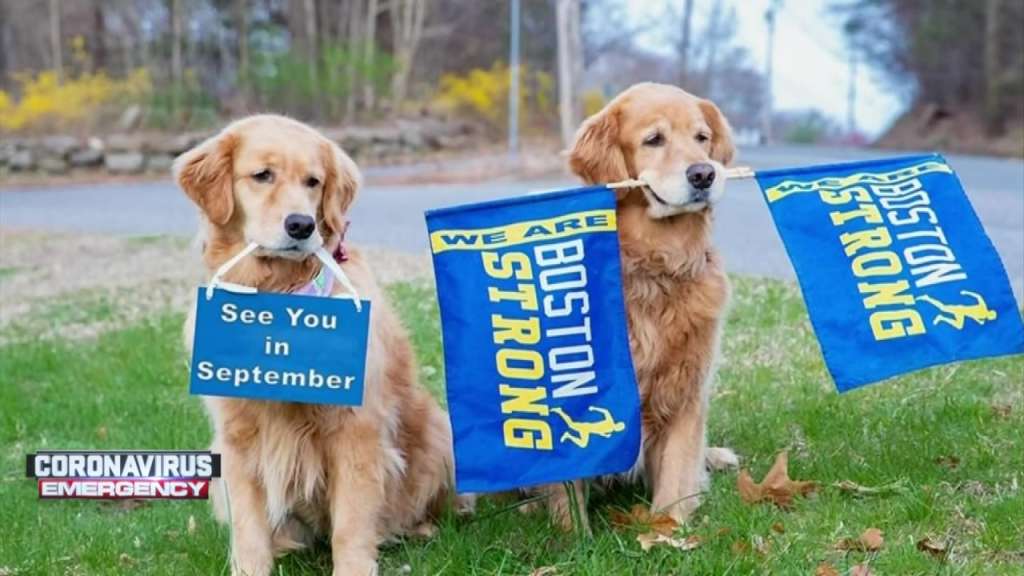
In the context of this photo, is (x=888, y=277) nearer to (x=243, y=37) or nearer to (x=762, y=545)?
(x=762, y=545)

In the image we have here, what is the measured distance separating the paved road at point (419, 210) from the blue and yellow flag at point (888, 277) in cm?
194

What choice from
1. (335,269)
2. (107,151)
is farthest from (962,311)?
(107,151)

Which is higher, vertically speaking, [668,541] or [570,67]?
[668,541]

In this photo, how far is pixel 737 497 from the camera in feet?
13.4

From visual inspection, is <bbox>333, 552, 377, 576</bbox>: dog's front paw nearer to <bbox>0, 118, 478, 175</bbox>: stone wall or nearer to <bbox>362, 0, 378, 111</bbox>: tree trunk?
<bbox>0, 118, 478, 175</bbox>: stone wall

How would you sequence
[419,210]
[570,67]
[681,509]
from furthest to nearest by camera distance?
[570,67] → [419,210] → [681,509]

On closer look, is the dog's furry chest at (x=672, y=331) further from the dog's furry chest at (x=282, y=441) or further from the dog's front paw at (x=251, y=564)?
the dog's front paw at (x=251, y=564)

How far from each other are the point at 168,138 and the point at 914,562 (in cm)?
2445

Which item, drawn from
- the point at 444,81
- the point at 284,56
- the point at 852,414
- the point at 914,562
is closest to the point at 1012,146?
the point at 444,81

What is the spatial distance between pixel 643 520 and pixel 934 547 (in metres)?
0.94

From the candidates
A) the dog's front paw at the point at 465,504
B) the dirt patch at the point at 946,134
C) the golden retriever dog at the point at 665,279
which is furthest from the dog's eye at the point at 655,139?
the dirt patch at the point at 946,134

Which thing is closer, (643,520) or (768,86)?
(643,520)

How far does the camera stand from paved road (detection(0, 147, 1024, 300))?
7.85m

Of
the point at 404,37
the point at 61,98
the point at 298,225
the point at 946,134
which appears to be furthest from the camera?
the point at 404,37
